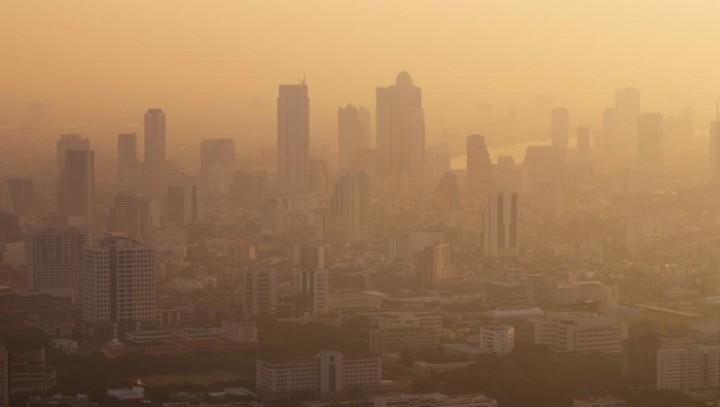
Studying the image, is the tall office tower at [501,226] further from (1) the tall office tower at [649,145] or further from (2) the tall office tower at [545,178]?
(1) the tall office tower at [649,145]

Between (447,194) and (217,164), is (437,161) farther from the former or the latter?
(217,164)

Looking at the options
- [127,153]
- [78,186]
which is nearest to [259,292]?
[127,153]

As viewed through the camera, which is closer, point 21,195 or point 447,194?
point 21,195

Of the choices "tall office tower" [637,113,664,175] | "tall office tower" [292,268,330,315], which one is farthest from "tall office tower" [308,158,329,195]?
"tall office tower" [292,268,330,315]

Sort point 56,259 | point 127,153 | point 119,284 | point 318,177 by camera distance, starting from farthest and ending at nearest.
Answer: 1. point 318,177
2. point 127,153
3. point 56,259
4. point 119,284

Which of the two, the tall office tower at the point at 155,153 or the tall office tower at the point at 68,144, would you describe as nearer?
the tall office tower at the point at 68,144

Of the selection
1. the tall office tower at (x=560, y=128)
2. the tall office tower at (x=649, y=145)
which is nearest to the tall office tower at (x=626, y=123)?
the tall office tower at (x=649, y=145)

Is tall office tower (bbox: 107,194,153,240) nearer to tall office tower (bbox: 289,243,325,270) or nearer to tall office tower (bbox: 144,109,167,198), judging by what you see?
tall office tower (bbox: 144,109,167,198)
